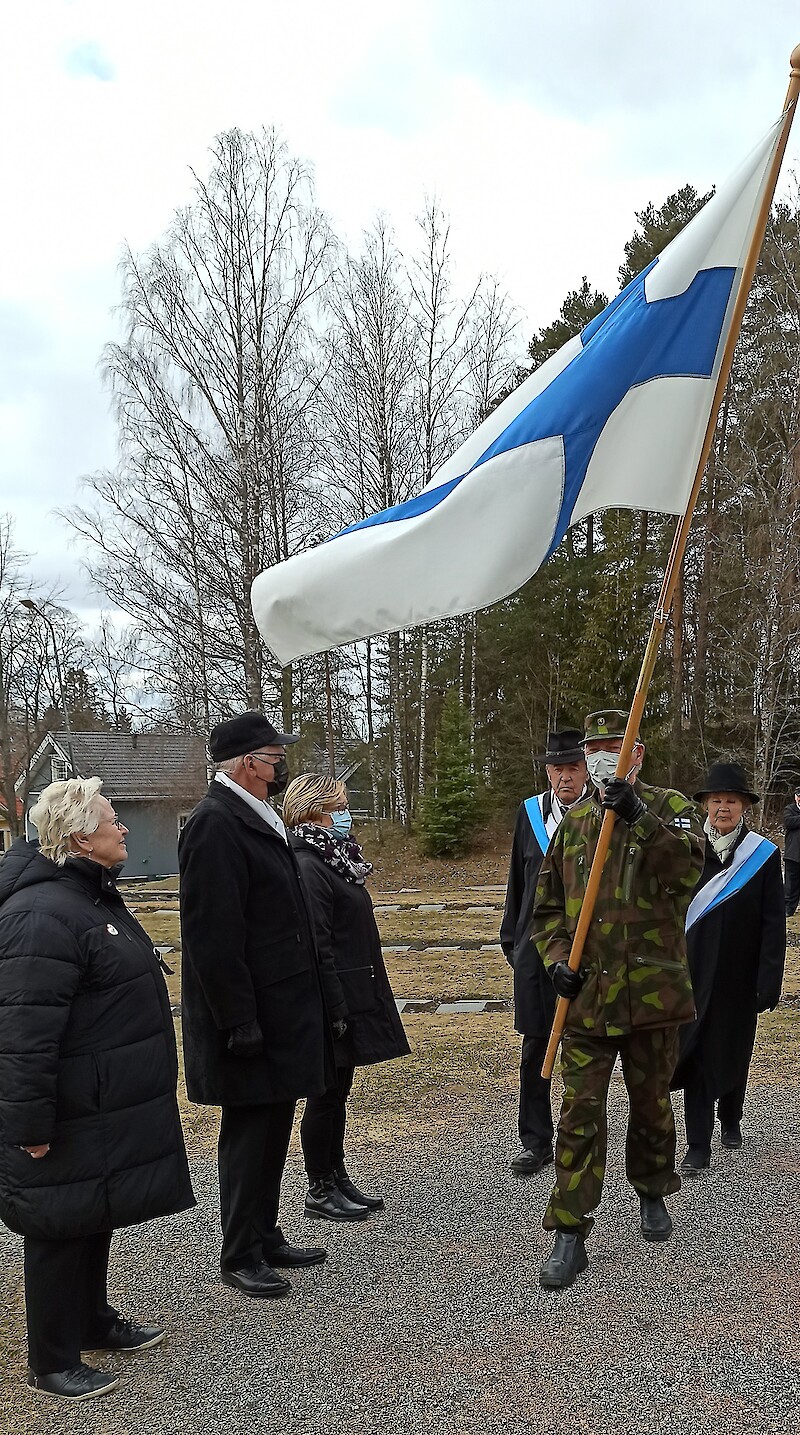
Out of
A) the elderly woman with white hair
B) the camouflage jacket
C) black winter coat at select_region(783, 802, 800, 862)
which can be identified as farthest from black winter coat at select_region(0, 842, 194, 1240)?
black winter coat at select_region(783, 802, 800, 862)

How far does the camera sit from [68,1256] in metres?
3.44

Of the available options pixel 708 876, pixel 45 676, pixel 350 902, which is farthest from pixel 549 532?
pixel 45 676

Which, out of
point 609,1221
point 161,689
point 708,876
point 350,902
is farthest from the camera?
point 161,689

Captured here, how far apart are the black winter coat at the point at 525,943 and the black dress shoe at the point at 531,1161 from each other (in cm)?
55

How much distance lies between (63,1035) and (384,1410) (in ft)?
4.75

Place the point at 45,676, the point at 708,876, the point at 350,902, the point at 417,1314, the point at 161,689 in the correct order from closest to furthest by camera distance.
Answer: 1. the point at 417,1314
2. the point at 350,902
3. the point at 708,876
4. the point at 161,689
5. the point at 45,676

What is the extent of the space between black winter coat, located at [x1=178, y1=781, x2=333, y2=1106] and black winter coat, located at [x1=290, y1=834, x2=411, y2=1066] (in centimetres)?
52

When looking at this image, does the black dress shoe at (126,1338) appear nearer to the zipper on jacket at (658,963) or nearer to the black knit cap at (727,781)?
the zipper on jacket at (658,963)

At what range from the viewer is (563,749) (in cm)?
525

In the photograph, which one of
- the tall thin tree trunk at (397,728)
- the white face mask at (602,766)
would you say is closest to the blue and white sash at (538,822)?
the white face mask at (602,766)

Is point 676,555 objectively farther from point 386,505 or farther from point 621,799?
point 386,505

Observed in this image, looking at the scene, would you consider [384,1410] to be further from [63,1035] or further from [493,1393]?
[63,1035]

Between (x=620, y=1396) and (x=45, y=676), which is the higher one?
(x=45, y=676)

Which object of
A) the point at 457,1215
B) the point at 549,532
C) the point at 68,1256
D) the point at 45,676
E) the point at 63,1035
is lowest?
the point at 457,1215
